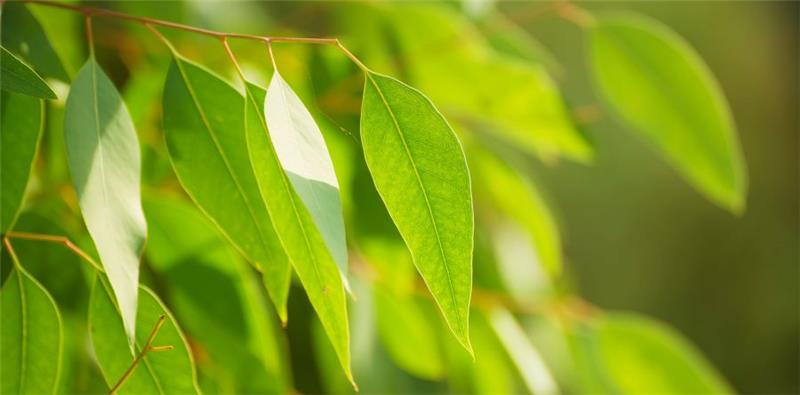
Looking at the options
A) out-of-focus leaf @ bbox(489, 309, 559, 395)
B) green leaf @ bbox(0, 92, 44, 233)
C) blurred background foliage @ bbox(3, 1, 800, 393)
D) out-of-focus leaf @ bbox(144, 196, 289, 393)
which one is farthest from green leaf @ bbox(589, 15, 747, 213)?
green leaf @ bbox(0, 92, 44, 233)

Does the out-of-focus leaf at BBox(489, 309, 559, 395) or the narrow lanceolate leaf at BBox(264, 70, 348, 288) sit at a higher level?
the narrow lanceolate leaf at BBox(264, 70, 348, 288)

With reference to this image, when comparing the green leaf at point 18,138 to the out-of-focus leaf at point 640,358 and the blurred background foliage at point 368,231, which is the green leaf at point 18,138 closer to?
the blurred background foliage at point 368,231

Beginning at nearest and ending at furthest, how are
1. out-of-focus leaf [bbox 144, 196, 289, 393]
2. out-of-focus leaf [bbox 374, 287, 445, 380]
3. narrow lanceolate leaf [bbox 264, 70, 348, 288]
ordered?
1. narrow lanceolate leaf [bbox 264, 70, 348, 288]
2. out-of-focus leaf [bbox 144, 196, 289, 393]
3. out-of-focus leaf [bbox 374, 287, 445, 380]

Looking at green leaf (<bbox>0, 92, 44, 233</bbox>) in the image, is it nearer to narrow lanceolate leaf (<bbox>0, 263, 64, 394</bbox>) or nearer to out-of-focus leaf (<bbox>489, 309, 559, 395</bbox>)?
narrow lanceolate leaf (<bbox>0, 263, 64, 394</bbox>)

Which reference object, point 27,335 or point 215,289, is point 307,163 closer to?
point 27,335

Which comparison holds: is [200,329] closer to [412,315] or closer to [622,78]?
[412,315]

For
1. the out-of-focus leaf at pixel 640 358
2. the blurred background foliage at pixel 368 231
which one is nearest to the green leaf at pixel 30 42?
the blurred background foliage at pixel 368 231
